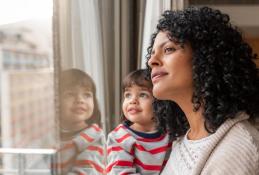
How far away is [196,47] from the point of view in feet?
2.68

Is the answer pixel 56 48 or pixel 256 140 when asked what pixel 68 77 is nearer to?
pixel 56 48

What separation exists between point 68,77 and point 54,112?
0.36ft

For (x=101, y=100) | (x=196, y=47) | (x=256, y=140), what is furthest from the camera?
(x=101, y=100)

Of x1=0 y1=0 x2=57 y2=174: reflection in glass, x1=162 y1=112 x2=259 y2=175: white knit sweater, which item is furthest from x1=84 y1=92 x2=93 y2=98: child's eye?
x1=0 y1=0 x2=57 y2=174: reflection in glass

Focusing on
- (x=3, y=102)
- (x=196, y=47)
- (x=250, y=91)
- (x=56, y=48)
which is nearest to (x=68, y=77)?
(x=56, y=48)

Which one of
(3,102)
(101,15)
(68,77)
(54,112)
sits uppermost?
(101,15)

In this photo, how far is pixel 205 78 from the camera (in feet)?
2.58

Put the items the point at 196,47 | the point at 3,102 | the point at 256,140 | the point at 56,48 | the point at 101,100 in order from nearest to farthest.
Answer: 1. the point at 256,140
2. the point at 196,47
3. the point at 56,48
4. the point at 101,100
5. the point at 3,102

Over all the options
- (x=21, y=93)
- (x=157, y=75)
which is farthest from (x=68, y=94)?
(x=21, y=93)

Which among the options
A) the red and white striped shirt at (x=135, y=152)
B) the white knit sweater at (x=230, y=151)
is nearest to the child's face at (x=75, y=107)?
the red and white striped shirt at (x=135, y=152)

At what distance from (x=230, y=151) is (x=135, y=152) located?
37cm

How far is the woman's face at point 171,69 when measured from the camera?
82cm

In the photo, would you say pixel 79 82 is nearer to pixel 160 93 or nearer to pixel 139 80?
pixel 139 80

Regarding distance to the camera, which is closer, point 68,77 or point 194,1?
point 68,77
